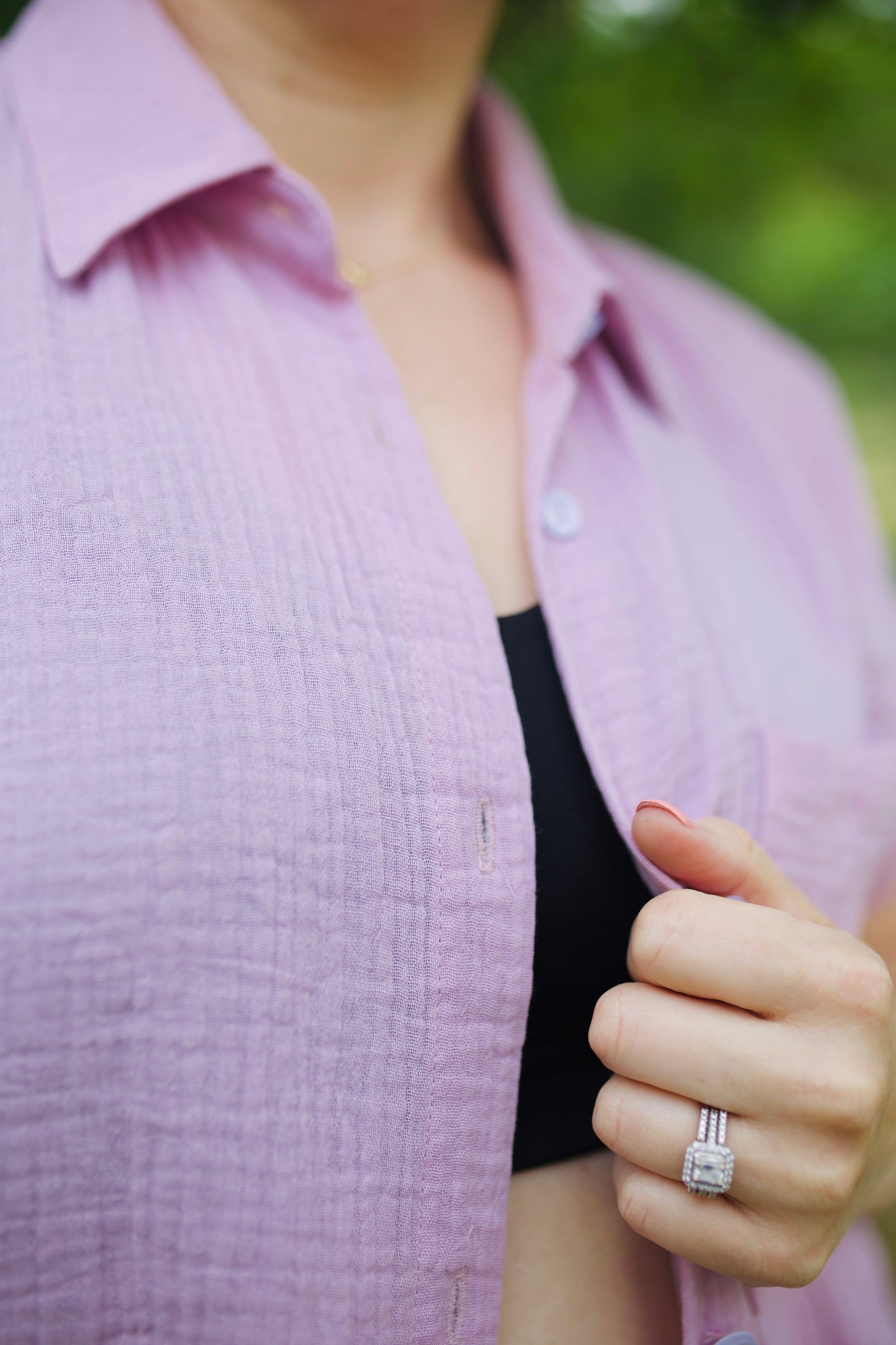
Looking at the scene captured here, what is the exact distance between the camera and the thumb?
67cm

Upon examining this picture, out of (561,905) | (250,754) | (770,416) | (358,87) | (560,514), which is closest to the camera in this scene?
(250,754)

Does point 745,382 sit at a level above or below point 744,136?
below

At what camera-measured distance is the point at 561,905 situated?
2.43ft

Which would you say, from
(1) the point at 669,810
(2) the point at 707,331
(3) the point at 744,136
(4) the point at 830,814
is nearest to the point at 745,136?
(3) the point at 744,136

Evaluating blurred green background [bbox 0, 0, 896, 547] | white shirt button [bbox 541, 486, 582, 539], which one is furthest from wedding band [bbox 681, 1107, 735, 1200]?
blurred green background [bbox 0, 0, 896, 547]

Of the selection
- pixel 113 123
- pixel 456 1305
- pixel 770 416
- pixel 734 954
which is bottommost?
pixel 456 1305

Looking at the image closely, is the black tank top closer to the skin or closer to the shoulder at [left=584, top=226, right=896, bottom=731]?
the skin

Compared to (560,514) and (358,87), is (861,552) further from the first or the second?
(358,87)

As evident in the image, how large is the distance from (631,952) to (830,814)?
13.2 inches

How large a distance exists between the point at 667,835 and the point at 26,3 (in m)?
1.36

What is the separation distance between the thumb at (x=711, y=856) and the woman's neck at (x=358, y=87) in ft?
2.19

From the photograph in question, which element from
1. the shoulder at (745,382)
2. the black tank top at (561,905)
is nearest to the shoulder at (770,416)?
the shoulder at (745,382)

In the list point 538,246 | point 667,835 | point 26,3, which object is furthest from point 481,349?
point 26,3

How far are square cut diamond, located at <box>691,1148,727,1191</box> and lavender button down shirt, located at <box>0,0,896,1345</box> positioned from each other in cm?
13
